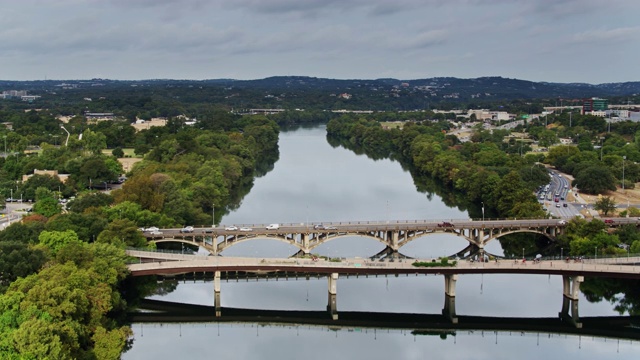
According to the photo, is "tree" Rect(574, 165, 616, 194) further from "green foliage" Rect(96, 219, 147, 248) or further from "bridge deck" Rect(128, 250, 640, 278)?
"green foliage" Rect(96, 219, 147, 248)

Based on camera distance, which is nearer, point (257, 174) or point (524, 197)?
point (524, 197)

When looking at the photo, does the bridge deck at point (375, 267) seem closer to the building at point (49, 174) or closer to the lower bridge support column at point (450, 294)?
the lower bridge support column at point (450, 294)

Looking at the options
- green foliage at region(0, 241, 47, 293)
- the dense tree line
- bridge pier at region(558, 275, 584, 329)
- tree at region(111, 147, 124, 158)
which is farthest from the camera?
tree at region(111, 147, 124, 158)

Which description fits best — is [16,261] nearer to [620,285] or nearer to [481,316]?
[481,316]

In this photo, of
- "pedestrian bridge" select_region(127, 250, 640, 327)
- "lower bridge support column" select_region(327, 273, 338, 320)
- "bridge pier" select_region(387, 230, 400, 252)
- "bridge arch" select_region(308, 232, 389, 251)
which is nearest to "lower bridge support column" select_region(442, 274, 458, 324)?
"pedestrian bridge" select_region(127, 250, 640, 327)

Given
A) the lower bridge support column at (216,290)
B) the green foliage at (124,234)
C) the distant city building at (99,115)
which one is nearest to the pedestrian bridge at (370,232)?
the green foliage at (124,234)

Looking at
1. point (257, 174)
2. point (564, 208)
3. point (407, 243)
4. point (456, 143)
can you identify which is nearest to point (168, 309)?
point (407, 243)
